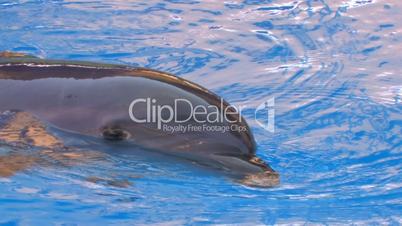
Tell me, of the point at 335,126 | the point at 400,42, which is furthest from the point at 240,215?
the point at 400,42

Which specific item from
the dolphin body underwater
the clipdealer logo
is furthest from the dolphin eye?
the clipdealer logo

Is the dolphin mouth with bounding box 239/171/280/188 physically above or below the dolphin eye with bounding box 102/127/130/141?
below

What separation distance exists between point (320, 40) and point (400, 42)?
0.81 m

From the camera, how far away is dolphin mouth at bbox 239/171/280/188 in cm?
479

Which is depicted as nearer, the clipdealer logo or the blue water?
the clipdealer logo

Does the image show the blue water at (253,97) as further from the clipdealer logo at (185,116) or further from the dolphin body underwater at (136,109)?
the clipdealer logo at (185,116)

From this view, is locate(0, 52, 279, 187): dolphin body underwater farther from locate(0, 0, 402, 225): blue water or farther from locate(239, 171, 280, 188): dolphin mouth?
locate(0, 0, 402, 225): blue water

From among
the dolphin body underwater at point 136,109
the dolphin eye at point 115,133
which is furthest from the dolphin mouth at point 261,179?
the dolphin eye at point 115,133

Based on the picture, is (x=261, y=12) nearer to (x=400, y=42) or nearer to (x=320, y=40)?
(x=320, y=40)

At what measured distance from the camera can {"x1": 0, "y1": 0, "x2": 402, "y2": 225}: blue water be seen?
16.4 feet

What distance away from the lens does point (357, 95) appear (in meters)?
6.96

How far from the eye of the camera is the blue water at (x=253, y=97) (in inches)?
197

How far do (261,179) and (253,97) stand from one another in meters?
2.07

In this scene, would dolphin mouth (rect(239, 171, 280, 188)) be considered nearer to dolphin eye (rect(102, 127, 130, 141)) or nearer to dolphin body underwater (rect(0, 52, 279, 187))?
dolphin body underwater (rect(0, 52, 279, 187))
